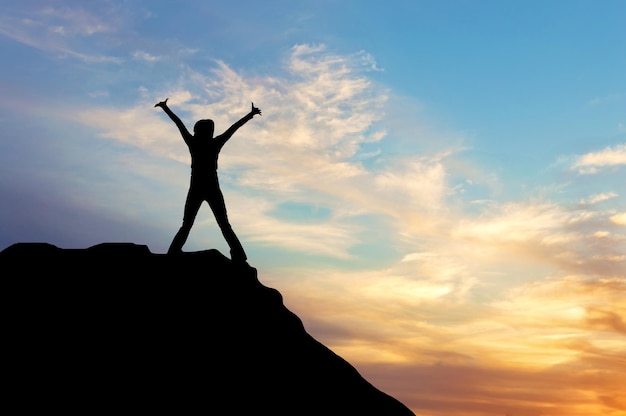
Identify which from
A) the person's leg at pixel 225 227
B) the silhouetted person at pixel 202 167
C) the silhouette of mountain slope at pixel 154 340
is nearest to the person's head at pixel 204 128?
the silhouetted person at pixel 202 167

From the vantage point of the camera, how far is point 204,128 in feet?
43.4

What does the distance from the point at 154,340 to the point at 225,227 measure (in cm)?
332

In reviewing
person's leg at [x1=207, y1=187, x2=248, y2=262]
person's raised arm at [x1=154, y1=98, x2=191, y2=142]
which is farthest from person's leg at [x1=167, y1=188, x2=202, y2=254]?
person's raised arm at [x1=154, y1=98, x2=191, y2=142]

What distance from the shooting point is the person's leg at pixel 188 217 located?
43.1ft

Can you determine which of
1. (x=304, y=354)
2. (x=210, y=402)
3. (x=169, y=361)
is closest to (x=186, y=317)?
(x=169, y=361)

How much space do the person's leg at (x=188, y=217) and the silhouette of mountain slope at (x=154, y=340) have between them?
0.63 m

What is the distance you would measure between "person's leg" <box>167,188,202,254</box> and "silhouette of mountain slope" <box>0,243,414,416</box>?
2.07ft

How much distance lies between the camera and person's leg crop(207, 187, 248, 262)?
13.3 meters

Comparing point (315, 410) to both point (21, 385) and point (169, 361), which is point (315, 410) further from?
point (21, 385)

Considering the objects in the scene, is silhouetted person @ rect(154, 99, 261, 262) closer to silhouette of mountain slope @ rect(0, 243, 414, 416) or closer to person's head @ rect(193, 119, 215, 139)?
person's head @ rect(193, 119, 215, 139)

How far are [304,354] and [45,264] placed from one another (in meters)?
5.17

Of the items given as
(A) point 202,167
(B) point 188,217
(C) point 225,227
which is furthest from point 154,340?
(A) point 202,167

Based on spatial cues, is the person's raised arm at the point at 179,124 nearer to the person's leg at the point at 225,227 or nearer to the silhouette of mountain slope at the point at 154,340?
the person's leg at the point at 225,227

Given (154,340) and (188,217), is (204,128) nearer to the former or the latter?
(188,217)
